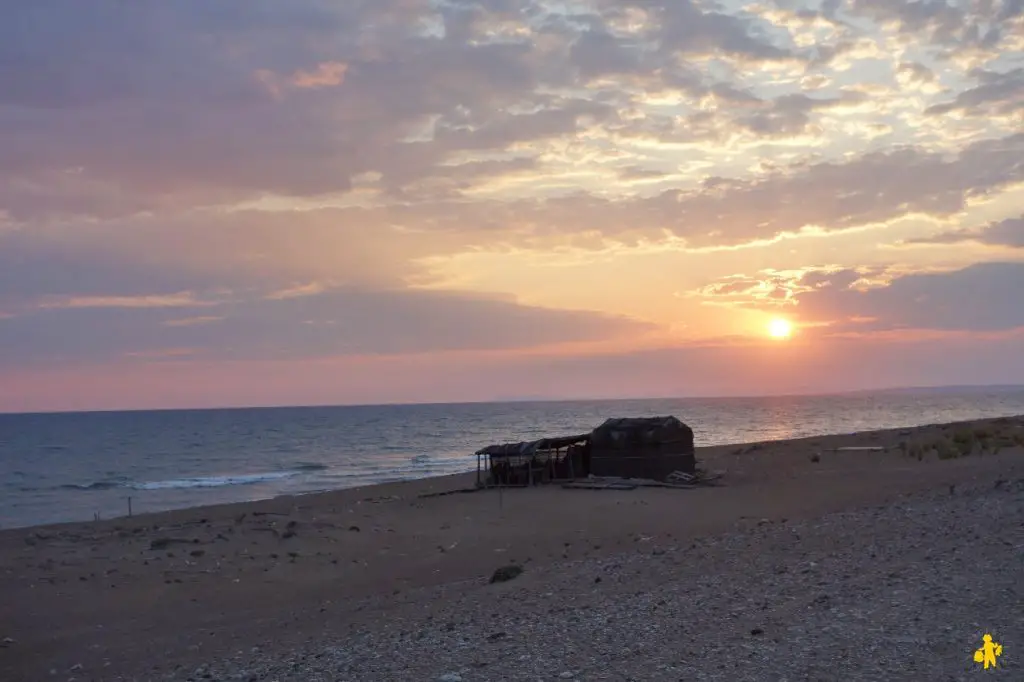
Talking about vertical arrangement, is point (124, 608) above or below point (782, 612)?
below

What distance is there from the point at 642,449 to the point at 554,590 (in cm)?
2205

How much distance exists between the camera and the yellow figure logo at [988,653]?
749 centimetres

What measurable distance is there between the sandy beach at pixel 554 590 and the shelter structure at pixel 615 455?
598 cm

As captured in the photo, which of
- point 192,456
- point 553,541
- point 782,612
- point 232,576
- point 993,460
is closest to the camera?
point 782,612

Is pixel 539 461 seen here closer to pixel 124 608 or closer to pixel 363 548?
pixel 363 548

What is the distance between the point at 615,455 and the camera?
3444 centimetres

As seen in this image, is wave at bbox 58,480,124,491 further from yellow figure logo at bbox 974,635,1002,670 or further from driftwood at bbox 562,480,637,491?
yellow figure logo at bbox 974,635,1002,670

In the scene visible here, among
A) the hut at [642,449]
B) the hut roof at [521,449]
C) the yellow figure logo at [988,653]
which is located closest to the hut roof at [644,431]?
the hut at [642,449]

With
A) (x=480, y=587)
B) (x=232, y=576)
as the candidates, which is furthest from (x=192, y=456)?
(x=480, y=587)

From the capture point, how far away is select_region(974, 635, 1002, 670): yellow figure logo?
24.6 ft

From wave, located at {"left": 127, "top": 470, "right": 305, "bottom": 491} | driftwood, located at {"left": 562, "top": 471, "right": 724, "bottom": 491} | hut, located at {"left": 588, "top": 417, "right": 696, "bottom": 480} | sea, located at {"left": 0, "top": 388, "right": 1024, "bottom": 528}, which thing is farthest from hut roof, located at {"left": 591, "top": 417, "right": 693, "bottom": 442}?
wave, located at {"left": 127, "top": 470, "right": 305, "bottom": 491}

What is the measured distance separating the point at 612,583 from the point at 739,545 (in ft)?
8.01

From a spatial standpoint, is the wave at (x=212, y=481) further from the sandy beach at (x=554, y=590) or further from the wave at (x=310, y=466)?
the sandy beach at (x=554, y=590)

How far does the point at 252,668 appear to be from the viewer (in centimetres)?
1049
